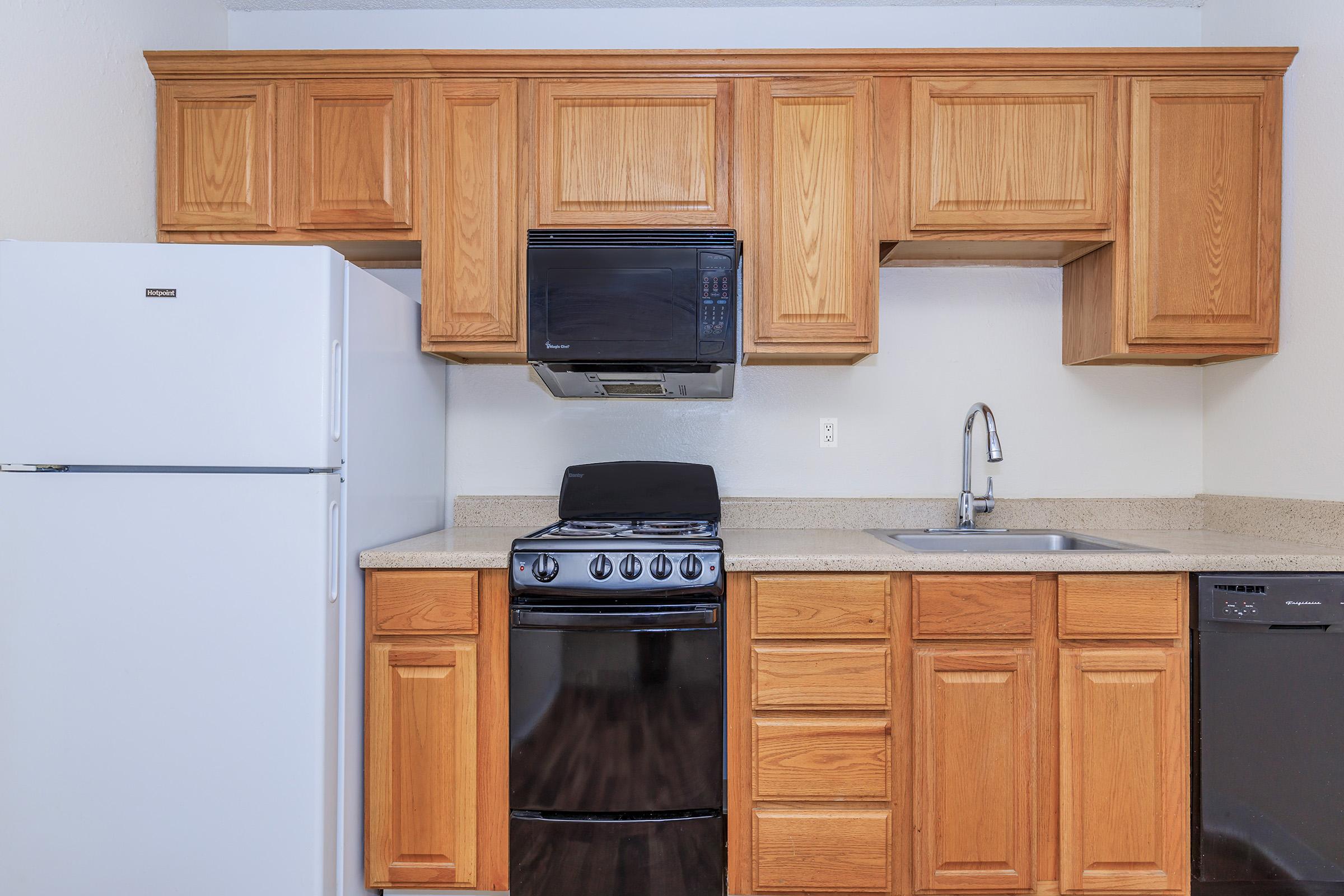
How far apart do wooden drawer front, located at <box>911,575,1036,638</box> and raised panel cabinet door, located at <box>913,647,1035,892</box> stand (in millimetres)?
51

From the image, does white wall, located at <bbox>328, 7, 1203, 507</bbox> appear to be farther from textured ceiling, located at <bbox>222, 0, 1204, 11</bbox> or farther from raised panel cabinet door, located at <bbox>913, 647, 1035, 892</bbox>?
raised panel cabinet door, located at <bbox>913, 647, 1035, 892</bbox>

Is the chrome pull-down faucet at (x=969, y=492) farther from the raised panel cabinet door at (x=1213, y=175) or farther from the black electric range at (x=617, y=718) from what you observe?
the black electric range at (x=617, y=718)

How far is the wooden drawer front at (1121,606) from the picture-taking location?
1.79 m

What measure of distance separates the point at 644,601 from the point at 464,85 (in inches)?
62.2

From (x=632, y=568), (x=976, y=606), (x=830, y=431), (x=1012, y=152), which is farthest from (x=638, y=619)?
(x=1012, y=152)

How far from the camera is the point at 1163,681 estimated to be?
5.84ft

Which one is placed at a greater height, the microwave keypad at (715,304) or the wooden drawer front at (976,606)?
the microwave keypad at (715,304)

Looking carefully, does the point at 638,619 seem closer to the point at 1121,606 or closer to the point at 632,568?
the point at 632,568

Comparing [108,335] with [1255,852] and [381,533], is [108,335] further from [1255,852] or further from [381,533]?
[1255,852]

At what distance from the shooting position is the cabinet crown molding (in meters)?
2.07

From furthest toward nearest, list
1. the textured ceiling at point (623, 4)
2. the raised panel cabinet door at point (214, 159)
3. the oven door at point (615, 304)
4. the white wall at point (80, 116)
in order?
the textured ceiling at point (623, 4) → the raised panel cabinet door at point (214, 159) → the oven door at point (615, 304) → the white wall at point (80, 116)

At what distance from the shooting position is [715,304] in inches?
79.8

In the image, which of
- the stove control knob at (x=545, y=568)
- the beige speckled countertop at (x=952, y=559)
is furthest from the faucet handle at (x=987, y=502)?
the stove control knob at (x=545, y=568)

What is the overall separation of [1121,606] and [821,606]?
74cm
